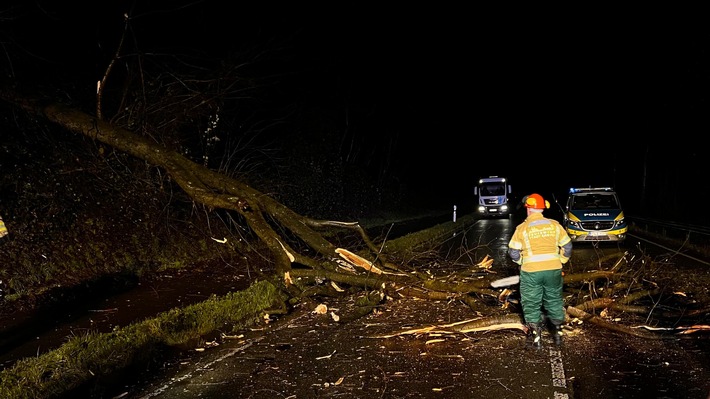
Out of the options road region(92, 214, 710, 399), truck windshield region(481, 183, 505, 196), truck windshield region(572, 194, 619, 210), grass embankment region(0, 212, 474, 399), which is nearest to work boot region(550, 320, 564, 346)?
road region(92, 214, 710, 399)

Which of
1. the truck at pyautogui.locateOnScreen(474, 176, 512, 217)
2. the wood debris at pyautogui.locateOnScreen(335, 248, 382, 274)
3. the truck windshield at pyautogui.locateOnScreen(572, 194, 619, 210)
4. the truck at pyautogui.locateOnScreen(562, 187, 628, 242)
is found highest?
the wood debris at pyautogui.locateOnScreen(335, 248, 382, 274)

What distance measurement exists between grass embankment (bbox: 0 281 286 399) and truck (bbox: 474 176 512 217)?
89.0ft

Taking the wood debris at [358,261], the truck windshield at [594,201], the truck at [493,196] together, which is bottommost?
the truck at [493,196]

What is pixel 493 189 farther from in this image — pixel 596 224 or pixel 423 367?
pixel 423 367

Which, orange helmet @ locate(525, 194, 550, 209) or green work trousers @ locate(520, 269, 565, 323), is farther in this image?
orange helmet @ locate(525, 194, 550, 209)

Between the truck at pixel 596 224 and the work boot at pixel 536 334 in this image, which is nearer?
the work boot at pixel 536 334

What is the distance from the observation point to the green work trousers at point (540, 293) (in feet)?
22.1

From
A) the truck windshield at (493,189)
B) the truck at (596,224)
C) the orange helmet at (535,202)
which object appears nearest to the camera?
the orange helmet at (535,202)

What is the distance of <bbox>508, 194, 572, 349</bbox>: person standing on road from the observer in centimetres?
671

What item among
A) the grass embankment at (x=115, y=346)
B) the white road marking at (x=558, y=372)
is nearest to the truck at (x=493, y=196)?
the grass embankment at (x=115, y=346)

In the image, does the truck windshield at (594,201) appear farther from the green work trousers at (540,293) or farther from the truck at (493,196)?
the truck at (493,196)

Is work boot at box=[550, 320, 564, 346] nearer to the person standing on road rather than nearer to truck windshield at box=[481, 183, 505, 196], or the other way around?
the person standing on road

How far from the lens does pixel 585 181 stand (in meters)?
83.3

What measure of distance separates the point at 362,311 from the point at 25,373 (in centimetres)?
459
